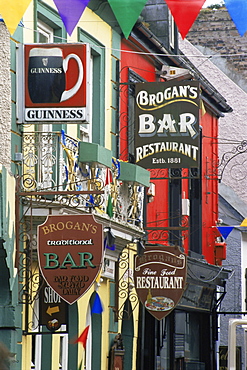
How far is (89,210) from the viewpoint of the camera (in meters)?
13.2

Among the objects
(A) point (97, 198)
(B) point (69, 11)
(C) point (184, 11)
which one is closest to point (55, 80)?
(B) point (69, 11)

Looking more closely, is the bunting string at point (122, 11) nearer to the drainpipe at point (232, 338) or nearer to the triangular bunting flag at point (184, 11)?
the triangular bunting flag at point (184, 11)

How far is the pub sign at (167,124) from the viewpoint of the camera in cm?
1558

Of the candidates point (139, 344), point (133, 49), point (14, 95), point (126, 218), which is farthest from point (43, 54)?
point (139, 344)

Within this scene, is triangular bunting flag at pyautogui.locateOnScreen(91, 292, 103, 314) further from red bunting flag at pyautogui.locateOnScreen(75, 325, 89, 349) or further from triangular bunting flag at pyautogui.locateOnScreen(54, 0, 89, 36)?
triangular bunting flag at pyautogui.locateOnScreen(54, 0, 89, 36)

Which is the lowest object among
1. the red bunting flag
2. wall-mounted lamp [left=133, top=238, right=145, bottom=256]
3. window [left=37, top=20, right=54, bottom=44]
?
the red bunting flag

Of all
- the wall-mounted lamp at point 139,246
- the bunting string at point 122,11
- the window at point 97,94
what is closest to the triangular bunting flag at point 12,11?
the bunting string at point 122,11

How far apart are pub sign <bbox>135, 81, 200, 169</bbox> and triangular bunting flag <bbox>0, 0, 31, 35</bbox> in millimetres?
5938

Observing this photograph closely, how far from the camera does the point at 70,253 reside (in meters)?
12.0

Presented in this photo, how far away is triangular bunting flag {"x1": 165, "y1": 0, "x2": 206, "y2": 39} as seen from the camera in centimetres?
1027

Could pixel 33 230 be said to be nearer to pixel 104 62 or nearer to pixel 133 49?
pixel 104 62

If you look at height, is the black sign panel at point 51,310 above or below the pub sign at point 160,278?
below

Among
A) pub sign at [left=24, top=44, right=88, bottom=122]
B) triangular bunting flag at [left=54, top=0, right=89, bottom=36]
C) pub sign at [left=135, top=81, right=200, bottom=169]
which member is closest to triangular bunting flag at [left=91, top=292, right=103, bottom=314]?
pub sign at [left=135, top=81, right=200, bottom=169]

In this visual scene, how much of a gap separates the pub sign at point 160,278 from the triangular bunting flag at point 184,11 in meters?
6.55
